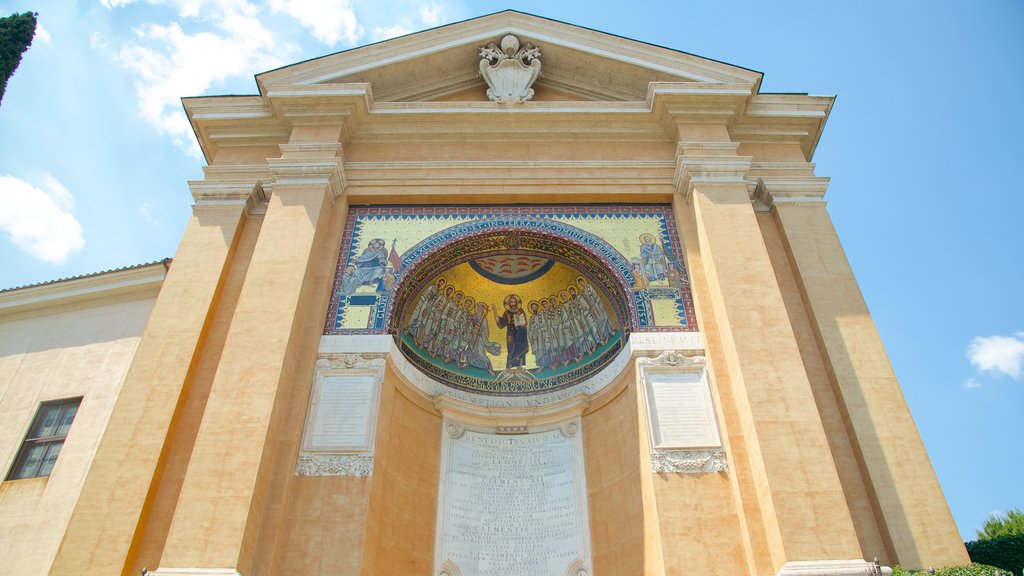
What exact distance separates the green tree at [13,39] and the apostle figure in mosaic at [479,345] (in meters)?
7.29

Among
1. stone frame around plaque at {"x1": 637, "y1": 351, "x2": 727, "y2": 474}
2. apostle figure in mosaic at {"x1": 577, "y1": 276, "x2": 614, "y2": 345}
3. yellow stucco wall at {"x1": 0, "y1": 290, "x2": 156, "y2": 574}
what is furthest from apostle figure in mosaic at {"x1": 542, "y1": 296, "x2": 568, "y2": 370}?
yellow stucco wall at {"x1": 0, "y1": 290, "x2": 156, "y2": 574}

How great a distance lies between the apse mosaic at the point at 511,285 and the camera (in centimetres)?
1016

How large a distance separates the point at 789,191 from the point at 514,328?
14.9ft

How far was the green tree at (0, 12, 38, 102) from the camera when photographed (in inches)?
419

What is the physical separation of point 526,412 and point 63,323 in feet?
24.2

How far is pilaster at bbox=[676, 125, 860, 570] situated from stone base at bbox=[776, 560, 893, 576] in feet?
0.28

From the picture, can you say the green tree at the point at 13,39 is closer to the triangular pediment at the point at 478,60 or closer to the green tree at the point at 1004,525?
the triangular pediment at the point at 478,60

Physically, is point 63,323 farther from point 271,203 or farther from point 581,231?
point 581,231

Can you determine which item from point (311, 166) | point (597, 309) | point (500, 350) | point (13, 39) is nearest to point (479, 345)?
point (500, 350)

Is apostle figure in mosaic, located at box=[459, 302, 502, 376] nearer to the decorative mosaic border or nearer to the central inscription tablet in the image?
the central inscription tablet

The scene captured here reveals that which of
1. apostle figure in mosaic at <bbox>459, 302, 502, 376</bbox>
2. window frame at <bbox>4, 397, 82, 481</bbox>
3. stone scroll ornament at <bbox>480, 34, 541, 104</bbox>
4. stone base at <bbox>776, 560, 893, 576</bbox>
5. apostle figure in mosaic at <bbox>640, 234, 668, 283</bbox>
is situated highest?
stone scroll ornament at <bbox>480, 34, 541, 104</bbox>

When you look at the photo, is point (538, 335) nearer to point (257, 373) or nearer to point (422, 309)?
point (422, 309)

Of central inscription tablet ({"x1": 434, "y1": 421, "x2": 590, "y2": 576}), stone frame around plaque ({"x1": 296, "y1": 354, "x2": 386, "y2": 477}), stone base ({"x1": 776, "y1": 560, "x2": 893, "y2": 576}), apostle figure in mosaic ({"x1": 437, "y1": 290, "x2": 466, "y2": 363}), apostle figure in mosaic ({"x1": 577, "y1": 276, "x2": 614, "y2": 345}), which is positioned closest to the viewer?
stone base ({"x1": 776, "y1": 560, "x2": 893, "y2": 576})

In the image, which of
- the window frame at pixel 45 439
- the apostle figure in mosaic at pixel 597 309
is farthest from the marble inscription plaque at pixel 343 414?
the window frame at pixel 45 439
